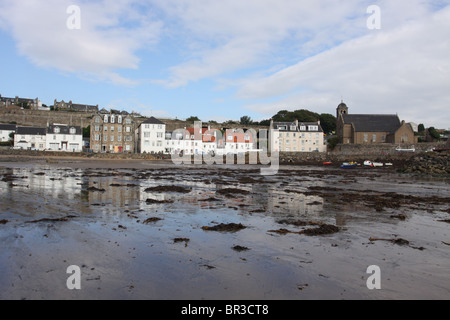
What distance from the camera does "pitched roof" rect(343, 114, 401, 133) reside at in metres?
81.1

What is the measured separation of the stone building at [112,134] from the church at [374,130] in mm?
58817

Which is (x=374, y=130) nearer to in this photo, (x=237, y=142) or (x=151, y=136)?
(x=237, y=142)

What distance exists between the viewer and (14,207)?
41.6ft

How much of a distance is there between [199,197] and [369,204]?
949 centimetres

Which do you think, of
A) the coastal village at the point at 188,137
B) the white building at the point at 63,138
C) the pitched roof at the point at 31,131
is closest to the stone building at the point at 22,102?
the coastal village at the point at 188,137

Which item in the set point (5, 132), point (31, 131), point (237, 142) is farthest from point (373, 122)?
point (5, 132)

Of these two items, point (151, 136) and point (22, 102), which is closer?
point (151, 136)

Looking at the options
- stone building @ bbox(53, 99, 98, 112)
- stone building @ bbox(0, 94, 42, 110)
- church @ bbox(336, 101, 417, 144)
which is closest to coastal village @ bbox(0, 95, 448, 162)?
church @ bbox(336, 101, 417, 144)

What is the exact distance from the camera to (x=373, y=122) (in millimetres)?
83000

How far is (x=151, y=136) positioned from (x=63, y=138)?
23.7 m

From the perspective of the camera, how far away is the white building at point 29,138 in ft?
264

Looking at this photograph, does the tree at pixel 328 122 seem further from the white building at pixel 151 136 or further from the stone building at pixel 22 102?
the stone building at pixel 22 102

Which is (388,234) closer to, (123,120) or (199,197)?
(199,197)
